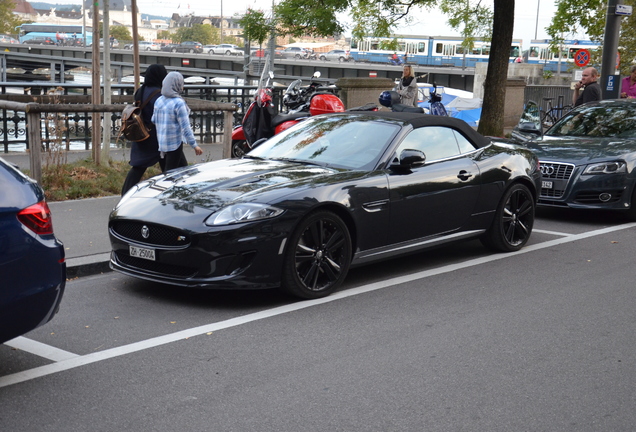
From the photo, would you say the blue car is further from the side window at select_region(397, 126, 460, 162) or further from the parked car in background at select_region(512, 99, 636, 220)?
the parked car in background at select_region(512, 99, 636, 220)

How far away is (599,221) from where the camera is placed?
10.8 meters

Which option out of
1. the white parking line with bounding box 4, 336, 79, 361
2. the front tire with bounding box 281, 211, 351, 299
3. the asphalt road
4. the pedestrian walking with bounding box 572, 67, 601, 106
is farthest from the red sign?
the white parking line with bounding box 4, 336, 79, 361

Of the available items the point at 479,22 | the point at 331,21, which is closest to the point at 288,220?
the point at 331,21

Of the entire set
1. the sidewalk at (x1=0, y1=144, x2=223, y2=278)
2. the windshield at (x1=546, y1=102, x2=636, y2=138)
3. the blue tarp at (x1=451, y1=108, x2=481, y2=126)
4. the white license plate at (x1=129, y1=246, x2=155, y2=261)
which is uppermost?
the windshield at (x1=546, y1=102, x2=636, y2=138)

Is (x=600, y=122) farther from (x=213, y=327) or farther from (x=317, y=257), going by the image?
(x=213, y=327)

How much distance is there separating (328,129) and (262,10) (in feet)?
46.1

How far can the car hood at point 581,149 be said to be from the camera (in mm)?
10508

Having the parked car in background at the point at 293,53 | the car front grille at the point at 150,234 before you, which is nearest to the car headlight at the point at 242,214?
the car front grille at the point at 150,234

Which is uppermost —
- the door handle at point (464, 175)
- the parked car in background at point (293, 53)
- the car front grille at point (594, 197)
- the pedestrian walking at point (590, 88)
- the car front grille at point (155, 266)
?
the pedestrian walking at point (590, 88)

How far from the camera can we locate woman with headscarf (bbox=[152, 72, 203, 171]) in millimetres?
9289

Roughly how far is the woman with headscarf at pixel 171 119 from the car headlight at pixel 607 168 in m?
4.94

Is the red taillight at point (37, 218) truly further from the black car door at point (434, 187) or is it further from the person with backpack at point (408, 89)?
the person with backpack at point (408, 89)

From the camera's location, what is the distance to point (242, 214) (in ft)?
19.8

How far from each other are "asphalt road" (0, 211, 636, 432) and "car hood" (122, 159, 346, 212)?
0.79 m
